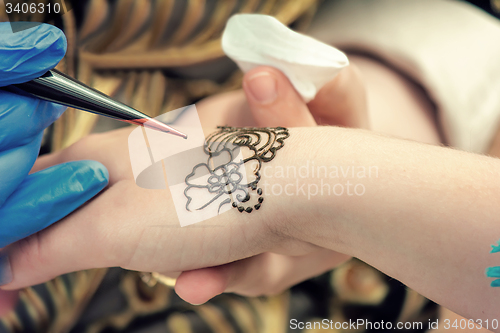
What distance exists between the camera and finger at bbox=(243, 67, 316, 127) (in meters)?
0.79

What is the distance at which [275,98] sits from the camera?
0.79 m

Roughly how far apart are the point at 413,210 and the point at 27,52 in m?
0.64

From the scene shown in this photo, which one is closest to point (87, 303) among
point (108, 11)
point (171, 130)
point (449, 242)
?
point (171, 130)

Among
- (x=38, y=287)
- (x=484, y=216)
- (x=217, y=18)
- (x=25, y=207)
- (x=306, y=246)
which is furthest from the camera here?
(x=217, y=18)

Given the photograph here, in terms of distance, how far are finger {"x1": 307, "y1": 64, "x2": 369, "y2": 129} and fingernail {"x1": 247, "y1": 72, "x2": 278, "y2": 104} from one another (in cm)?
15

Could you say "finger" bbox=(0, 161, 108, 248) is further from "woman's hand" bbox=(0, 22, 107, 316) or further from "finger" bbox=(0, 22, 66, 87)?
"finger" bbox=(0, 22, 66, 87)

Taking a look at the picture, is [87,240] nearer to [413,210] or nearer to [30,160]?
[30,160]

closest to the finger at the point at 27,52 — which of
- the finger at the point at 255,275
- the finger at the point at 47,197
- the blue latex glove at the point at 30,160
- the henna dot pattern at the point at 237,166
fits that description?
the blue latex glove at the point at 30,160

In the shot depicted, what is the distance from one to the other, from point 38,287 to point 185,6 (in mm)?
824

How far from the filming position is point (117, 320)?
93cm

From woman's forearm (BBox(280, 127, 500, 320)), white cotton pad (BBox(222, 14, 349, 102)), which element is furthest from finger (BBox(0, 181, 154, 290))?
white cotton pad (BBox(222, 14, 349, 102))

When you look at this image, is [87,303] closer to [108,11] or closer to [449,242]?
[108,11]

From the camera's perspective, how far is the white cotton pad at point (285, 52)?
767mm

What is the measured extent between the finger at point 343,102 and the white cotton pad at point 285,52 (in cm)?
7
